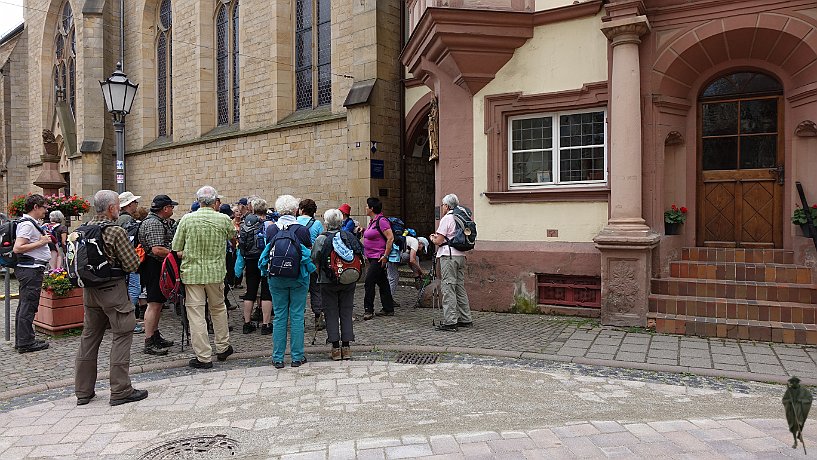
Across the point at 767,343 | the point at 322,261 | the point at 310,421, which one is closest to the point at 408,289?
the point at 322,261

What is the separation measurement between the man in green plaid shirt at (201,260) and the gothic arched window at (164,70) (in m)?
16.7

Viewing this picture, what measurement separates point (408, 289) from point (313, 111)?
6.46 m

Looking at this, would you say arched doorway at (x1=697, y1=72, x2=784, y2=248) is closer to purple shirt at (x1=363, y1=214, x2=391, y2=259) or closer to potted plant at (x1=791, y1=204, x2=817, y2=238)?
potted plant at (x1=791, y1=204, x2=817, y2=238)

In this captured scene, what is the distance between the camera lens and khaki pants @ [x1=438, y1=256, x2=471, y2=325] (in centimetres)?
773

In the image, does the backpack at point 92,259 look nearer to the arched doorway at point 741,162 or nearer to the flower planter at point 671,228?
the flower planter at point 671,228

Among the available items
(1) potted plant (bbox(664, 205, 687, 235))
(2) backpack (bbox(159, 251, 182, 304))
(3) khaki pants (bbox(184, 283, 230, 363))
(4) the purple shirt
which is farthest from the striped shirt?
(1) potted plant (bbox(664, 205, 687, 235))

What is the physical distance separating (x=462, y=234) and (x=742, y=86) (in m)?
4.67

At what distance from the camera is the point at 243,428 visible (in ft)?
13.9

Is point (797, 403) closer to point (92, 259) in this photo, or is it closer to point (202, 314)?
point (92, 259)

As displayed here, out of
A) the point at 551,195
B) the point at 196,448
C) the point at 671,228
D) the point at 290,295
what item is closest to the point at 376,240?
the point at 551,195

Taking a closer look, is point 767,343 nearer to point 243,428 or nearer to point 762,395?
point 762,395

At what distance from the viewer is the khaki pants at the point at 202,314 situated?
19.4 ft

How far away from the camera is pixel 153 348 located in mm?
6535

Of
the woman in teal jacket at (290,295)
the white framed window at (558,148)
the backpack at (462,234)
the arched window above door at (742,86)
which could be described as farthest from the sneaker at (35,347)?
the arched window above door at (742,86)
